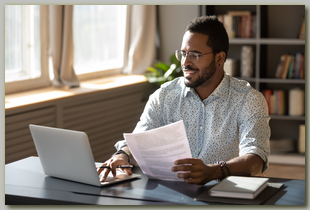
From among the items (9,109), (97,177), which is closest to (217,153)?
(97,177)

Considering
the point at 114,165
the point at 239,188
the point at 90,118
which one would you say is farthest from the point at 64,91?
the point at 239,188

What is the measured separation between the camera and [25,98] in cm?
313

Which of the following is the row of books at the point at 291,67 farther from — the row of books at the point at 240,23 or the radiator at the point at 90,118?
the radiator at the point at 90,118

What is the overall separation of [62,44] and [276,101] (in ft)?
6.88

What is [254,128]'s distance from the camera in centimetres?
179

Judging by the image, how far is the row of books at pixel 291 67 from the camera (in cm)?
398

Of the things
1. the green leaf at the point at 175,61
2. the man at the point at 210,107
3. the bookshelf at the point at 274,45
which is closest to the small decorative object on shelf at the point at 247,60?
the bookshelf at the point at 274,45

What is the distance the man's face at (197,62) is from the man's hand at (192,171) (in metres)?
0.51

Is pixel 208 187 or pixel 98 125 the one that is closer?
pixel 208 187

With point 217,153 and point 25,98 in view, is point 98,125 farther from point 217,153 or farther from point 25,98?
point 217,153

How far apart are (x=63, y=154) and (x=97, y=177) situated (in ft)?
0.51

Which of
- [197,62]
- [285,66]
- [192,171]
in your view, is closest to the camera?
[192,171]

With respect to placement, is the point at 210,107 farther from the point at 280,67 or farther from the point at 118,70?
the point at 118,70

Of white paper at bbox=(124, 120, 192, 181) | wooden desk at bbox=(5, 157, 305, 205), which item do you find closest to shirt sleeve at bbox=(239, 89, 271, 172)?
wooden desk at bbox=(5, 157, 305, 205)
